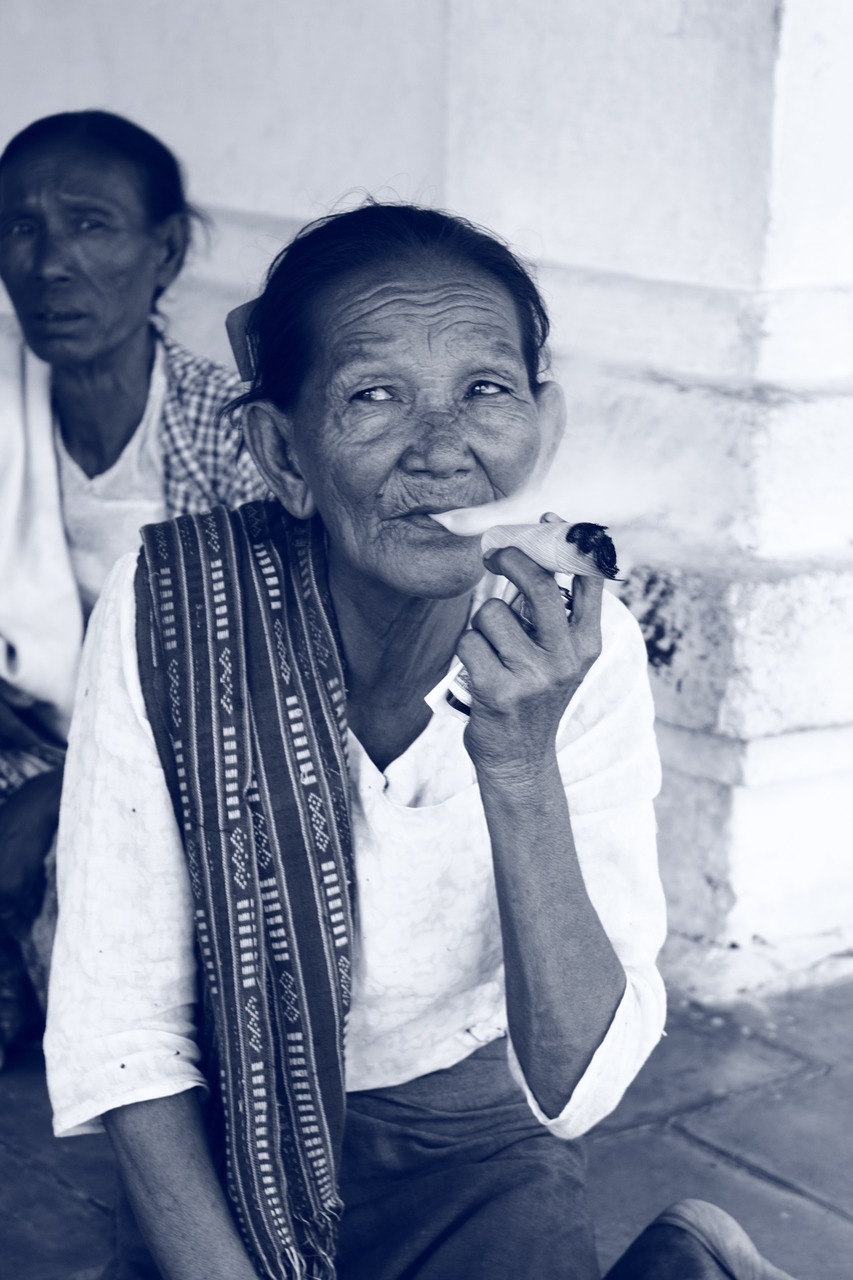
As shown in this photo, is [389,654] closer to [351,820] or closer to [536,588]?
[351,820]

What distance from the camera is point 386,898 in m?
2.38

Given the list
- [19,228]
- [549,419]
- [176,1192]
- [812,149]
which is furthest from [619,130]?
[176,1192]

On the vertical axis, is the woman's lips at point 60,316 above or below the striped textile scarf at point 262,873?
above

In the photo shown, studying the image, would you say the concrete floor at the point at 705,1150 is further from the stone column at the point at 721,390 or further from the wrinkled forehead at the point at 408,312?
the wrinkled forehead at the point at 408,312

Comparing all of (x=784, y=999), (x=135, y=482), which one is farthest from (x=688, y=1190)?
(x=135, y=482)

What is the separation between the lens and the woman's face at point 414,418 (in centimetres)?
221

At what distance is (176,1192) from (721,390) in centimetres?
216

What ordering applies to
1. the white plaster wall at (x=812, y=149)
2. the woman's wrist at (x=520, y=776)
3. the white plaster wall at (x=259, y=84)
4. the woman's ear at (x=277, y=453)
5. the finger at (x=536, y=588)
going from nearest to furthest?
the finger at (x=536, y=588) < the woman's wrist at (x=520, y=776) < the woman's ear at (x=277, y=453) < the white plaster wall at (x=812, y=149) < the white plaster wall at (x=259, y=84)

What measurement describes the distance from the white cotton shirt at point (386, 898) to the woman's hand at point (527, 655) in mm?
126

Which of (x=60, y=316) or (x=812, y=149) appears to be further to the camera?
(x=60, y=316)

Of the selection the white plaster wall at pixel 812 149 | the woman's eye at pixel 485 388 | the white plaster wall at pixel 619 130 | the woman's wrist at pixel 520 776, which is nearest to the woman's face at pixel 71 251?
the white plaster wall at pixel 619 130

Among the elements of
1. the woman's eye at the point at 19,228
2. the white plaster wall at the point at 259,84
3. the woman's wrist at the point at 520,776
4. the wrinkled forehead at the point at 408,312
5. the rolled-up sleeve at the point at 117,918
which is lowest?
the rolled-up sleeve at the point at 117,918

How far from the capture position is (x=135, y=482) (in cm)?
396

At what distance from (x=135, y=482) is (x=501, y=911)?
6.47 feet
